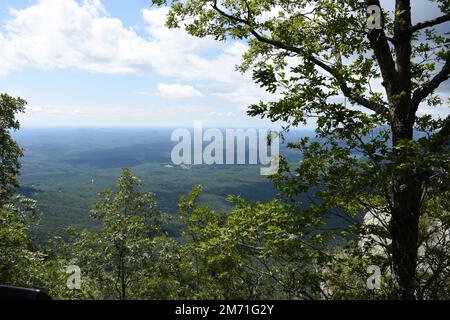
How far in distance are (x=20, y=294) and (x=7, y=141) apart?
20205 millimetres

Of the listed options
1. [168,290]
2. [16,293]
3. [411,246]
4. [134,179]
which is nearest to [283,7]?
[411,246]

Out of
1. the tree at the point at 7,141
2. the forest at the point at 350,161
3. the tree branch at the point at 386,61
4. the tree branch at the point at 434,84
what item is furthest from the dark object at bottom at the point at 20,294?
the tree at the point at 7,141

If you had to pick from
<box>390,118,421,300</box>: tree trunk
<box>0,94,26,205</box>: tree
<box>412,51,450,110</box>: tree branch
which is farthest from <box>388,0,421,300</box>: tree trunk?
<box>0,94,26,205</box>: tree

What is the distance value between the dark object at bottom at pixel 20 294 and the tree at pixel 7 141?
65.8 ft

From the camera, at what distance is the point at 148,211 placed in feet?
74.6

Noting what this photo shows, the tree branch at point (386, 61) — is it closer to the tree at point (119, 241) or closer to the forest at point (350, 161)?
the forest at point (350, 161)

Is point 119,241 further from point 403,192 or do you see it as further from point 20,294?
point 20,294

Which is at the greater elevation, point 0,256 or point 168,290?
point 0,256

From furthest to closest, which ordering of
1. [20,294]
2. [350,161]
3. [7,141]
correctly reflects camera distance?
[7,141] < [350,161] < [20,294]

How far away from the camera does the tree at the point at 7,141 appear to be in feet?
67.7

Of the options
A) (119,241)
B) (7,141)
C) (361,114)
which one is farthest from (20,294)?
(7,141)

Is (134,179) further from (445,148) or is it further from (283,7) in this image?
(445,148)

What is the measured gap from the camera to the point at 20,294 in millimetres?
3283

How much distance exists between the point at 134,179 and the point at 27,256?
22.1 ft
